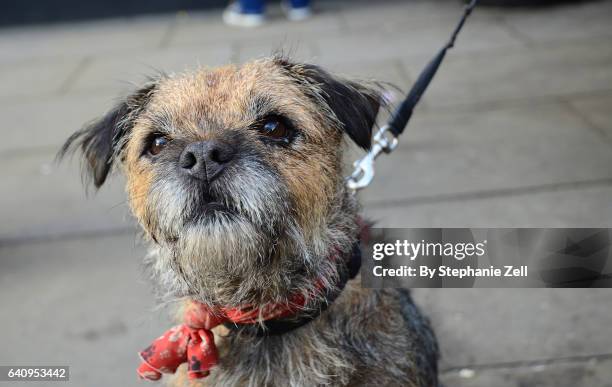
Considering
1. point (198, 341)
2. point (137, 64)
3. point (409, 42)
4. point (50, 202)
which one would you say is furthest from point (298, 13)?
point (198, 341)

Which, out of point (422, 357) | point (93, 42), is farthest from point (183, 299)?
point (93, 42)

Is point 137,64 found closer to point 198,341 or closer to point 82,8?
point 82,8

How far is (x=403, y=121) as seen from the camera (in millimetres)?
3459

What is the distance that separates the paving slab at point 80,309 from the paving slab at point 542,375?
1.75m

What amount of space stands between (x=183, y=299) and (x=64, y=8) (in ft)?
36.4

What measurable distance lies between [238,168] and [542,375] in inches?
90.2

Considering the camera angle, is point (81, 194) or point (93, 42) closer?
point (81, 194)

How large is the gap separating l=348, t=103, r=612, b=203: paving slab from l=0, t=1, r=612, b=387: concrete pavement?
0.02 m

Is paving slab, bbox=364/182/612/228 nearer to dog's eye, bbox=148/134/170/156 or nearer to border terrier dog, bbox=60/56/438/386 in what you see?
border terrier dog, bbox=60/56/438/386

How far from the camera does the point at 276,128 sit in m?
2.60

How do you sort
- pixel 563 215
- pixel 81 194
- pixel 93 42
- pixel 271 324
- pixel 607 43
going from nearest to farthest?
pixel 271 324 < pixel 563 215 < pixel 81 194 < pixel 607 43 < pixel 93 42

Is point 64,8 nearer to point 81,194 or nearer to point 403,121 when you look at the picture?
point 81,194

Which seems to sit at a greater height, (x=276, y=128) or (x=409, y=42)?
(x=276, y=128)

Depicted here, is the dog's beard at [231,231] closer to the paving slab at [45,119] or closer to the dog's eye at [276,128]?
the dog's eye at [276,128]
